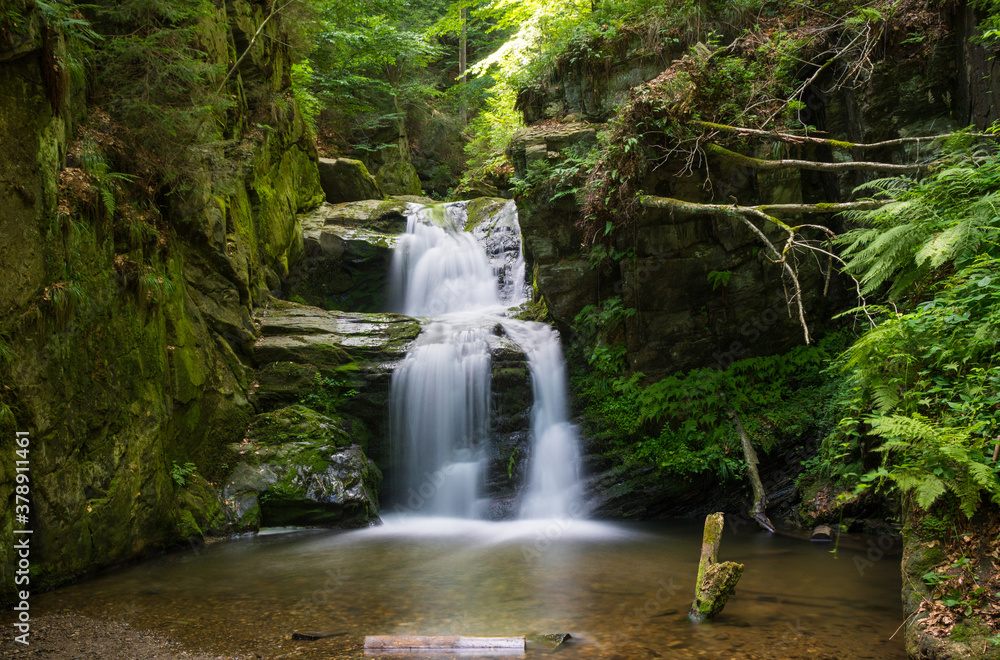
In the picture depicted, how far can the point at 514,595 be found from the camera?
5762mm

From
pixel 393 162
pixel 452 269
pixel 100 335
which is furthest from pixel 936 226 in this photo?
pixel 393 162

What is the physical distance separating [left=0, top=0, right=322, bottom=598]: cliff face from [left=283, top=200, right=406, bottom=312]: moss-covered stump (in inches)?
120

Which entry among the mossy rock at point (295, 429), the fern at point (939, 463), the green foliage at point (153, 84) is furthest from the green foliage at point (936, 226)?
the green foliage at point (153, 84)

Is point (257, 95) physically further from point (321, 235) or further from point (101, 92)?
point (101, 92)

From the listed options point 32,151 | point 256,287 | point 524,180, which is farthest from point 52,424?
point 524,180

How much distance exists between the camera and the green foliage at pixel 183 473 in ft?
24.6

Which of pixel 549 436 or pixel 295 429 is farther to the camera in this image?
pixel 549 436

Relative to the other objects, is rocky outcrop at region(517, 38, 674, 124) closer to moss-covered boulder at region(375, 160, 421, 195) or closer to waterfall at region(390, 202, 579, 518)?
waterfall at region(390, 202, 579, 518)

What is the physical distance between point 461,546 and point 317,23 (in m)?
10.6

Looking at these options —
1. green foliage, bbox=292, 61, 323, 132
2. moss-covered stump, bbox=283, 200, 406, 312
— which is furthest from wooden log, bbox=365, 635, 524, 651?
green foliage, bbox=292, 61, 323, 132

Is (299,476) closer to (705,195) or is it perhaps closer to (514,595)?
(514,595)

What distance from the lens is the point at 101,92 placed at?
22.8 feet

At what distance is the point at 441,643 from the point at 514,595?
1.48m

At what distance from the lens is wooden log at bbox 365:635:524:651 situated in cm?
439
